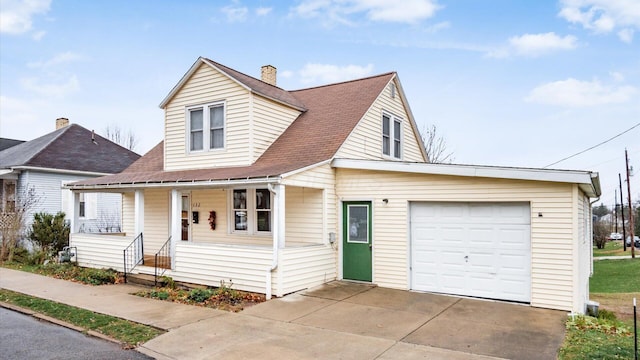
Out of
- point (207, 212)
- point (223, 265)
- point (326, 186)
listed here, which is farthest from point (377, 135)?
point (223, 265)

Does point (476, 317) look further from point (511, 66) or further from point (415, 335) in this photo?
point (511, 66)

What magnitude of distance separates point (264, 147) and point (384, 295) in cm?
572

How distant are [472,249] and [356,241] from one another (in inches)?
115

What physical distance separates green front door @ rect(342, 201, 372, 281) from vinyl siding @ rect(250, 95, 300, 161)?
10.6 ft

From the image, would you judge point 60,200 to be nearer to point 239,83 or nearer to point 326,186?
point 239,83

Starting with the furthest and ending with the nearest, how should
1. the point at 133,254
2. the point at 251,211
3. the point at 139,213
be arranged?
the point at 251,211 < the point at 139,213 < the point at 133,254

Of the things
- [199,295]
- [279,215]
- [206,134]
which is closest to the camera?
[199,295]

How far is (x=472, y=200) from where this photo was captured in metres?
9.64

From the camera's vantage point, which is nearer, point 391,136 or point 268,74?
point 391,136

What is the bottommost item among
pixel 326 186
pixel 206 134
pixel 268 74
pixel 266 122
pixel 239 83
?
pixel 326 186

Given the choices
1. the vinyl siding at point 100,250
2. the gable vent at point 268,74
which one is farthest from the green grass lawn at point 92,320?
the gable vent at point 268,74

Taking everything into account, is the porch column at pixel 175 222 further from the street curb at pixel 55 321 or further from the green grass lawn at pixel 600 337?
the green grass lawn at pixel 600 337

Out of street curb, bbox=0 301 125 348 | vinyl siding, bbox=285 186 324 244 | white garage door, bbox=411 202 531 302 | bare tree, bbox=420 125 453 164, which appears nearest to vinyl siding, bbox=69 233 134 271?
street curb, bbox=0 301 125 348

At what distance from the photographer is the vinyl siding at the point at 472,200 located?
8.61 metres
